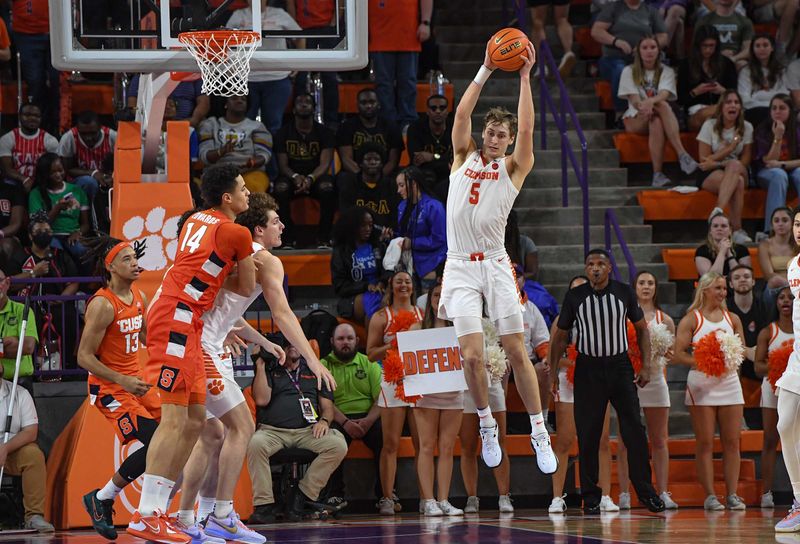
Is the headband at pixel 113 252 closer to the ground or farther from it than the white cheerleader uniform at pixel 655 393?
farther from it

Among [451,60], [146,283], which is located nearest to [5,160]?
[146,283]

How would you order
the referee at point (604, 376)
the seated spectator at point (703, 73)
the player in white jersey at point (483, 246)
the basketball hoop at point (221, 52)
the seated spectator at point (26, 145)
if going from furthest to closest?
1. the seated spectator at point (703, 73)
2. the seated spectator at point (26, 145)
3. the referee at point (604, 376)
4. the basketball hoop at point (221, 52)
5. the player in white jersey at point (483, 246)

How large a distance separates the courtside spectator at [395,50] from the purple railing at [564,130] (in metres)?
1.45

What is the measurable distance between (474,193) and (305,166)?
217 inches

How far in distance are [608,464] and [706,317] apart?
5.60ft

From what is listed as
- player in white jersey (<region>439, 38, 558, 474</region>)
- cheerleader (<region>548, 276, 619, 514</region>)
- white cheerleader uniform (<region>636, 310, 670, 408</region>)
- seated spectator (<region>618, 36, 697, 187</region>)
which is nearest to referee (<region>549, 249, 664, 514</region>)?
cheerleader (<region>548, 276, 619, 514</region>)

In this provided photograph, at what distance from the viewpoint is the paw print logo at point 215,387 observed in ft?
26.3

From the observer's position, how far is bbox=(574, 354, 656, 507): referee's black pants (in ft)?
36.3

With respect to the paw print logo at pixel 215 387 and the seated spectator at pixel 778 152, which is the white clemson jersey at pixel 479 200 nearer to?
the paw print logo at pixel 215 387

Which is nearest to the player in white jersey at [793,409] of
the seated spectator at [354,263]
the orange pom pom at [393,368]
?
the orange pom pom at [393,368]

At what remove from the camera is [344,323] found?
12000 millimetres

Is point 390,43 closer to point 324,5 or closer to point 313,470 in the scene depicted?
point 324,5

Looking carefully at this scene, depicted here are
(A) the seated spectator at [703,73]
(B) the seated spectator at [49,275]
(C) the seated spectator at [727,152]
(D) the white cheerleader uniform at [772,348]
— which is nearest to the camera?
(B) the seated spectator at [49,275]

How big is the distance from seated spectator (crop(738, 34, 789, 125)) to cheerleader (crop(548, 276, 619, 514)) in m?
5.36
